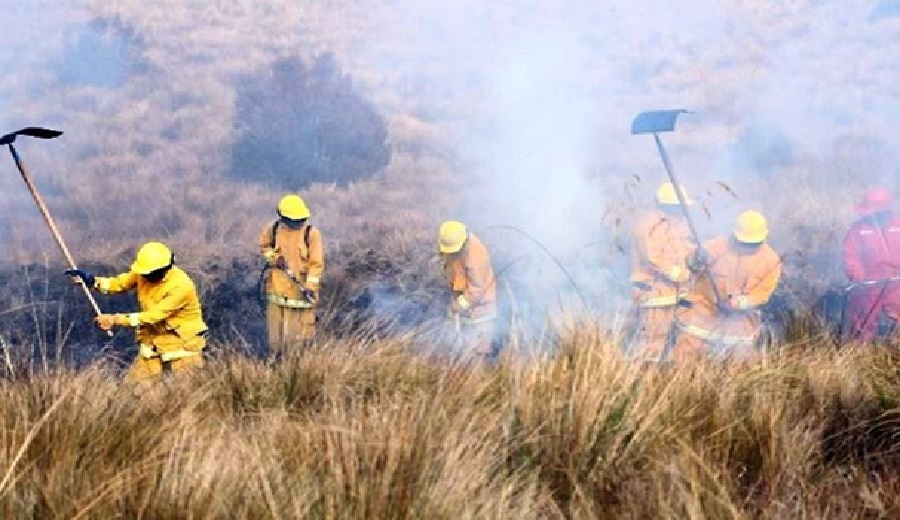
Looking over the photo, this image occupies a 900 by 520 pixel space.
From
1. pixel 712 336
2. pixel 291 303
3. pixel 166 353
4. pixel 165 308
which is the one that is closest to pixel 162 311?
pixel 165 308

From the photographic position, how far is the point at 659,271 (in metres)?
7.20

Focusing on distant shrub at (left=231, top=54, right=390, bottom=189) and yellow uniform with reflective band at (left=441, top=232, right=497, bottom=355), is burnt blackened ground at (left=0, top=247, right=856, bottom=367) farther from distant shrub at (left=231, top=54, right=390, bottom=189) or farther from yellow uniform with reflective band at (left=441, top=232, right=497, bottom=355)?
distant shrub at (left=231, top=54, right=390, bottom=189)

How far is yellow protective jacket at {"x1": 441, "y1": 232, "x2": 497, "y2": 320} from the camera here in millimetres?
7141

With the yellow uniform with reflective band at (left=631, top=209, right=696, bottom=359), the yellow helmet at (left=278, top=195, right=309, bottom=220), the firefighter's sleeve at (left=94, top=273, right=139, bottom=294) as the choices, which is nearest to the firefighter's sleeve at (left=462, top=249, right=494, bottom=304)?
the yellow uniform with reflective band at (left=631, top=209, right=696, bottom=359)

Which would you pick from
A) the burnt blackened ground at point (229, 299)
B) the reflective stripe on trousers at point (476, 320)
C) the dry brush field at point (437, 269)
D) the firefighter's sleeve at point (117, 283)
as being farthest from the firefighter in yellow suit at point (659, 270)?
the firefighter's sleeve at point (117, 283)

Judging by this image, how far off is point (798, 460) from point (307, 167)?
12.1m

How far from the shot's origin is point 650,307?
7.18m

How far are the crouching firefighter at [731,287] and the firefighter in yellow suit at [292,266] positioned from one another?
106 inches

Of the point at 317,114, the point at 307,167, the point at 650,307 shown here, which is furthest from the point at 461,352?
the point at 317,114

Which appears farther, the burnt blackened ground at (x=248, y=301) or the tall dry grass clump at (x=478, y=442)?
the burnt blackened ground at (x=248, y=301)

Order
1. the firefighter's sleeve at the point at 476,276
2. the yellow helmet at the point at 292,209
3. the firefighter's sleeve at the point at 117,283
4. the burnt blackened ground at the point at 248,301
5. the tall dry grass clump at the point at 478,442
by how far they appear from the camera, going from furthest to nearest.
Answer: the yellow helmet at the point at 292,209
the burnt blackened ground at the point at 248,301
the firefighter's sleeve at the point at 476,276
the firefighter's sleeve at the point at 117,283
the tall dry grass clump at the point at 478,442

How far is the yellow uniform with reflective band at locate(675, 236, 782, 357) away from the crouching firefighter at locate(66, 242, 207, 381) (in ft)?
9.54

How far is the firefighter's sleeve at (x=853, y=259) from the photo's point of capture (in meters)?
7.08

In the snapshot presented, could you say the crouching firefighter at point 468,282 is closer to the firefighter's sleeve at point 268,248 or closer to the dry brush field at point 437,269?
the dry brush field at point 437,269
